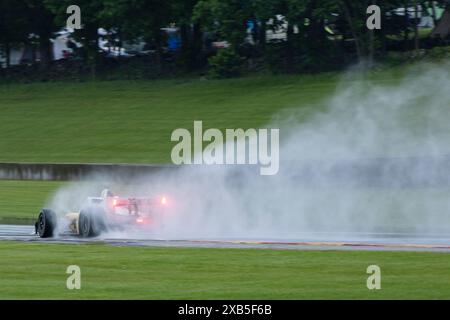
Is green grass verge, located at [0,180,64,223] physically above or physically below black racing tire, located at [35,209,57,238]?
below

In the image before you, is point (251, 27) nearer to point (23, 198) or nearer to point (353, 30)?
point (353, 30)

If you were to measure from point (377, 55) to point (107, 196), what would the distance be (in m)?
29.8

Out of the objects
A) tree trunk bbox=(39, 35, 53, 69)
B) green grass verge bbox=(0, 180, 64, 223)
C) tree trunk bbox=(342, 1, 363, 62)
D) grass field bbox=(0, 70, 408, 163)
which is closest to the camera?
green grass verge bbox=(0, 180, 64, 223)

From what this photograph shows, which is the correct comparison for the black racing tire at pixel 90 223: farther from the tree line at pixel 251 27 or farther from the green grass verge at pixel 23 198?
the tree line at pixel 251 27

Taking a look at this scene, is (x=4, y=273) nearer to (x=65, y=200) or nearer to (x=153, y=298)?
(x=153, y=298)

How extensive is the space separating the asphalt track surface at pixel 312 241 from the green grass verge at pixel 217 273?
0.74 metres

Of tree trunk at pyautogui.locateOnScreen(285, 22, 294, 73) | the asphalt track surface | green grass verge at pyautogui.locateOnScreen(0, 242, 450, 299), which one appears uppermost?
tree trunk at pyautogui.locateOnScreen(285, 22, 294, 73)

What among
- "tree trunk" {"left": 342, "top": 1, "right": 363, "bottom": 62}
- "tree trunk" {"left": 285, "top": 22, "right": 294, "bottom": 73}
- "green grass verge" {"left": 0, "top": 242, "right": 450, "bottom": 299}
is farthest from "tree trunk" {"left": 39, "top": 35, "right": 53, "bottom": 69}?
"green grass verge" {"left": 0, "top": 242, "right": 450, "bottom": 299}

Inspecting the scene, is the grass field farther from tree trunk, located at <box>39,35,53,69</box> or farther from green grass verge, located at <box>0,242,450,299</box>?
green grass verge, located at <box>0,242,450,299</box>

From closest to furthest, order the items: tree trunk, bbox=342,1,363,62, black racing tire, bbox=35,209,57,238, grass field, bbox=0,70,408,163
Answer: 1. black racing tire, bbox=35,209,57,238
2. grass field, bbox=0,70,408,163
3. tree trunk, bbox=342,1,363,62

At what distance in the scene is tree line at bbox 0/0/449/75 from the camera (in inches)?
1887

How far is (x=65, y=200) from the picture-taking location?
2589 centimetres

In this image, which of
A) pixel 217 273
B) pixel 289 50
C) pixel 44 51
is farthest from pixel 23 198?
pixel 44 51

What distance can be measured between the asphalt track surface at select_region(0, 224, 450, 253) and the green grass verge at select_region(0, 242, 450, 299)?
74 cm
